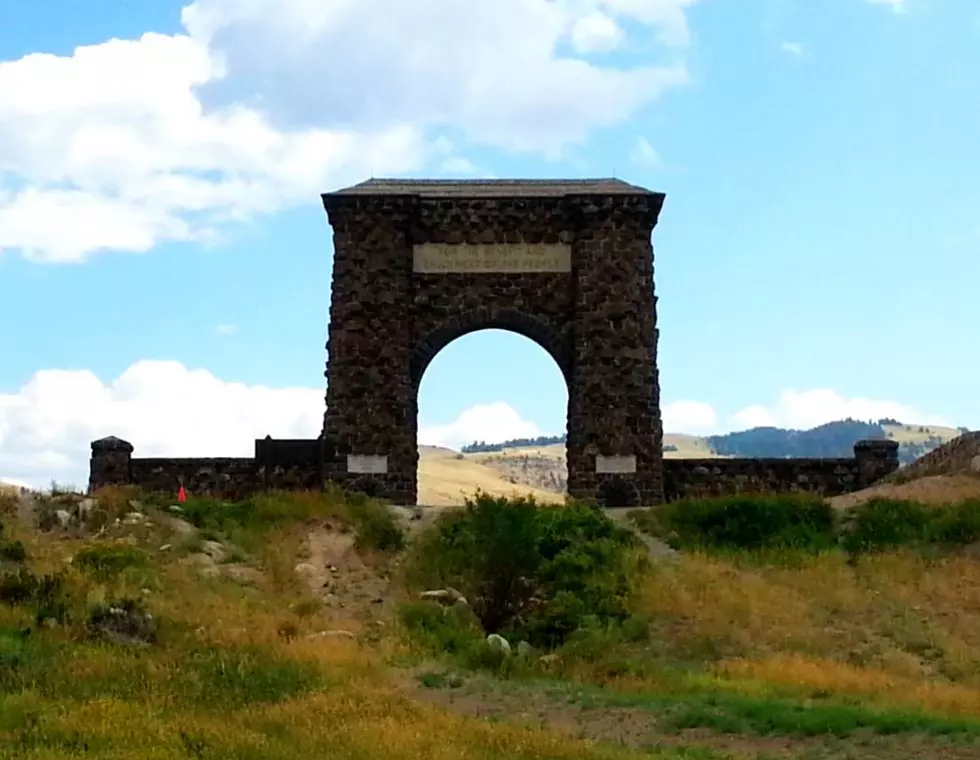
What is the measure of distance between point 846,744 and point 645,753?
1.69m

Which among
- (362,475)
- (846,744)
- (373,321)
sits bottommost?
(846,744)

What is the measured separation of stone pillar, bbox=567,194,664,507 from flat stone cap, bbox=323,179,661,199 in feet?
1.53

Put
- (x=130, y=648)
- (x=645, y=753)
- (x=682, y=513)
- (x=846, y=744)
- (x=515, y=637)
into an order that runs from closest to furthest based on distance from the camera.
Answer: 1. (x=645, y=753)
2. (x=846, y=744)
3. (x=130, y=648)
4. (x=515, y=637)
5. (x=682, y=513)

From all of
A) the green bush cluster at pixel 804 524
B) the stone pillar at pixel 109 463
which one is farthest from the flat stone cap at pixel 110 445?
the green bush cluster at pixel 804 524

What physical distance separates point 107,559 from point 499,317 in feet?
39.9

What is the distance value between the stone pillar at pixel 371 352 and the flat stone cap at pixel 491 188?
522 millimetres

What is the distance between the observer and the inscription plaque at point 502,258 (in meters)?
25.7

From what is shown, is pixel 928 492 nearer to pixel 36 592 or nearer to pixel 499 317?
pixel 499 317

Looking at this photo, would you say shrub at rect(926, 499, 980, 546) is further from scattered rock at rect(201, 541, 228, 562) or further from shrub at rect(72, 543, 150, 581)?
shrub at rect(72, 543, 150, 581)

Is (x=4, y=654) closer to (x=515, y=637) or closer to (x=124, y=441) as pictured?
(x=515, y=637)

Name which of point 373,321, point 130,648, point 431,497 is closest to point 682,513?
point 373,321

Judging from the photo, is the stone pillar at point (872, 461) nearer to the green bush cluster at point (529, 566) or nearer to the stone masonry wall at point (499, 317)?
the stone masonry wall at point (499, 317)

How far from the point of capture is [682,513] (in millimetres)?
20875

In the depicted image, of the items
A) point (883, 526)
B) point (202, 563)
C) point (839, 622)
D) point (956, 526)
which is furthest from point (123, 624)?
point (956, 526)
